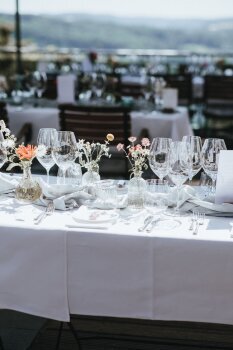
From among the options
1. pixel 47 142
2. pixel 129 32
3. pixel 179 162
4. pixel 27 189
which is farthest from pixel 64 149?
pixel 129 32

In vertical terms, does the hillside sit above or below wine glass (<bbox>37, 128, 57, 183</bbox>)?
above

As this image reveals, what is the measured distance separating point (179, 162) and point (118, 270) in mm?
452

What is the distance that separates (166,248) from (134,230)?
0.12 meters

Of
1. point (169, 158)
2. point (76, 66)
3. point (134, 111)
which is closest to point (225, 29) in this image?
point (76, 66)

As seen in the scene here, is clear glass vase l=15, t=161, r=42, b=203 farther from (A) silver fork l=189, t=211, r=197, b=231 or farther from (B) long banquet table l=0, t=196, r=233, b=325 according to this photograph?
(A) silver fork l=189, t=211, r=197, b=231

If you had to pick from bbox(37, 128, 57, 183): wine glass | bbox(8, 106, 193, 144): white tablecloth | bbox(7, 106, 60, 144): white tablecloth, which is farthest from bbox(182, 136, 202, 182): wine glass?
bbox(7, 106, 60, 144): white tablecloth

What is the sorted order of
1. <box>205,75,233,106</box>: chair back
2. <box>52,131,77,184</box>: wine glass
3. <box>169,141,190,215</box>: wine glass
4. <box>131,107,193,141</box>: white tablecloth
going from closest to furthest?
<box>169,141,190,215</box>: wine glass → <box>52,131,77,184</box>: wine glass → <box>131,107,193,141</box>: white tablecloth → <box>205,75,233,106</box>: chair back

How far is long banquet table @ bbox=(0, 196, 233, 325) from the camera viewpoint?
1.80 meters

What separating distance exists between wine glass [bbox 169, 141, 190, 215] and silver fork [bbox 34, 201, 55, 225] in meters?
0.43

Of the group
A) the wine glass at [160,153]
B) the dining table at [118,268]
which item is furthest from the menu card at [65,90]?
the dining table at [118,268]

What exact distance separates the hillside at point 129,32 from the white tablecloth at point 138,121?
572cm

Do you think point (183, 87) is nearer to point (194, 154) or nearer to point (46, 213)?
point (194, 154)

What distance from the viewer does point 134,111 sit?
4402 millimetres

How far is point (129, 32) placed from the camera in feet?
61.6
